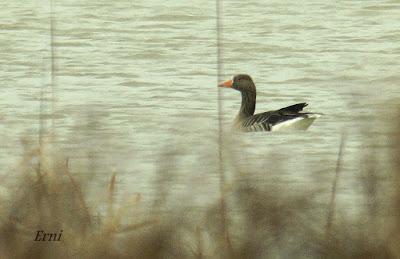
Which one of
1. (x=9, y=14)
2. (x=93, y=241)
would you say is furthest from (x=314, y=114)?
(x=9, y=14)

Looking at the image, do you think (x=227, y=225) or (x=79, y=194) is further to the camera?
(x=79, y=194)

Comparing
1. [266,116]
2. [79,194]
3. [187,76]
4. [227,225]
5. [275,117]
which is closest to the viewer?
[227,225]

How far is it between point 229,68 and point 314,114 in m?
4.85

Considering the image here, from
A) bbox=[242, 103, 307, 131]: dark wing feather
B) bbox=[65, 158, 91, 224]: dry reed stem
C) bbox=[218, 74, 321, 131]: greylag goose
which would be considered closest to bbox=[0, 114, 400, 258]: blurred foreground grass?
bbox=[65, 158, 91, 224]: dry reed stem

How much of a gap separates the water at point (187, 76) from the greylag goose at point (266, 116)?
136 millimetres

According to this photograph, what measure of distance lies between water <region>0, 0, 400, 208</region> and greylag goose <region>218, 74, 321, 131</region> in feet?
0.44

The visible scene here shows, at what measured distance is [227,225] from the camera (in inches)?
195

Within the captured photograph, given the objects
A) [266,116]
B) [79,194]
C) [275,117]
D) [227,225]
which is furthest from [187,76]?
[227,225]

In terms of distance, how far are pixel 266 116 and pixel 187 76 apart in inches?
139

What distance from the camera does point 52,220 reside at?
200 inches

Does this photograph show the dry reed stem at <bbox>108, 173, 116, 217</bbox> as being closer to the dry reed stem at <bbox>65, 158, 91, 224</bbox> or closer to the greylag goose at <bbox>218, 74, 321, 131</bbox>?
the dry reed stem at <bbox>65, 158, 91, 224</bbox>

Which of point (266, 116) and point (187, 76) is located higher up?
point (266, 116)

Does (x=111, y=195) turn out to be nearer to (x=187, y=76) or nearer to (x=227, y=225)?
(x=227, y=225)

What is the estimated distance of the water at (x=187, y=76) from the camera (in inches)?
212
